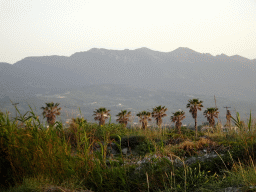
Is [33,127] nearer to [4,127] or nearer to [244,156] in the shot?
[4,127]

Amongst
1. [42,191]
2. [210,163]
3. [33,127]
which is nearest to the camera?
[42,191]

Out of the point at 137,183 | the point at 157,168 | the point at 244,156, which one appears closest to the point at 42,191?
the point at 137,183

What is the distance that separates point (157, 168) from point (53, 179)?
1.83 metres

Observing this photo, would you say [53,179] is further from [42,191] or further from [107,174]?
[107,174]

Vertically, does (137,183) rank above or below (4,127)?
below

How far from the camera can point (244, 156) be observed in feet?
15.6

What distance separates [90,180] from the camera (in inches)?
141

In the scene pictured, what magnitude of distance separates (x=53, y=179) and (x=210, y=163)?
9.96 feet

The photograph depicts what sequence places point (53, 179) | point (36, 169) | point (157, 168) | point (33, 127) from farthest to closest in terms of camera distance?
point (157, 168) → point (33, 127) → point (36, 169) → point (53, 179)

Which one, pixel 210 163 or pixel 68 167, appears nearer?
pixel 68 167

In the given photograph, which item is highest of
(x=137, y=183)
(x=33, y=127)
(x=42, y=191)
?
(x=33, y=127)

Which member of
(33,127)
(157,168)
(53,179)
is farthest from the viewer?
(157,168)

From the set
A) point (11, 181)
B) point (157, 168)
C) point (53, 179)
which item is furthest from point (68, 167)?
point (157, 168)

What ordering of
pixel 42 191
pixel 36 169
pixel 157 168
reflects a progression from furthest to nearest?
pixel 157 168 → pixel 36 169 → pixel 42 191
